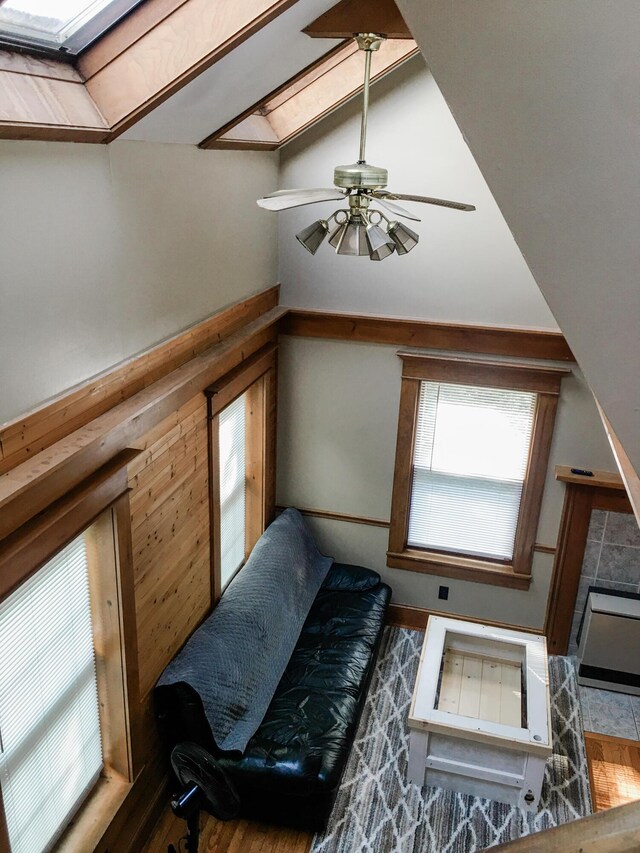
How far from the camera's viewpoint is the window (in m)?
5.19

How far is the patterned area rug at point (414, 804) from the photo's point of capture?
13.4 feet

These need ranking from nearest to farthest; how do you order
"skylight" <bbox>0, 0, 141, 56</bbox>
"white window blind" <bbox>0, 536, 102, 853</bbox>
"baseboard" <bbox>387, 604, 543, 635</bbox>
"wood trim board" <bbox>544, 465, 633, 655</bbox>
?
1. "skylight" <bbox>0, 0, 141, 56</bbox>
2. "white window blind" <bbox>0, 536, 102, 853</bbox>
3. "wood trim board" <bbox>544, 465, 633, 655</bbox>
4. "baseboard" <bbox>387, 604, 543, 635</bbox>

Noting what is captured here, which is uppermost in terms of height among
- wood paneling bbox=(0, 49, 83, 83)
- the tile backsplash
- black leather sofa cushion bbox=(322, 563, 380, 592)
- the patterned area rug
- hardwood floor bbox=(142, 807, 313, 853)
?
wood paneling bbox=(0, 49, 83, 83)

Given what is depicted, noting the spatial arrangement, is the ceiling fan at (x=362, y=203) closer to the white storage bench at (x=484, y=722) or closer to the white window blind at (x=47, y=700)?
the white window blind at (x=47, y=700)

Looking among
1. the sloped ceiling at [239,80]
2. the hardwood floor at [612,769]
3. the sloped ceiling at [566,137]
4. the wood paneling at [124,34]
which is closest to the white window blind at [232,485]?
the sloped ceiling at [239,80]

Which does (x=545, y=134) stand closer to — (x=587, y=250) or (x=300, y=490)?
(x=587, y=250)

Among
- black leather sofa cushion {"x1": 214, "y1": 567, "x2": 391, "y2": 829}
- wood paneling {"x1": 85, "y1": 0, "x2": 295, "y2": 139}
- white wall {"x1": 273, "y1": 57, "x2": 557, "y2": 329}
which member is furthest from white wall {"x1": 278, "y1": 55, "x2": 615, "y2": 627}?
wood paneling {"x1": 85, "y1": 0, "x2": 295, "y2": 139}

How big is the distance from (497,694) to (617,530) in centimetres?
157

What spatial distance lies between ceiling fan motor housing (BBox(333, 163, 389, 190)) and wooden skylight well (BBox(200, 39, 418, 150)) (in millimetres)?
1454

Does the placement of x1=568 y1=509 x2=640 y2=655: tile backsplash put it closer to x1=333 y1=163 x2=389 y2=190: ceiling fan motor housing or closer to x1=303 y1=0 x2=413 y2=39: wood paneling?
x1=333 y1=163 x2=389 y2=190: ceiling fan motor housing

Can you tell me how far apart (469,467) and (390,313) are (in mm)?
1342

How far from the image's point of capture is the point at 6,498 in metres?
2.35

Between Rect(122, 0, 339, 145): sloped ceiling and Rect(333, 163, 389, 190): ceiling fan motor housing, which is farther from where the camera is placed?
Rect(122, 0, 339, 145): sloped ceiling

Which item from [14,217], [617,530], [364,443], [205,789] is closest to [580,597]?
[617,530]
